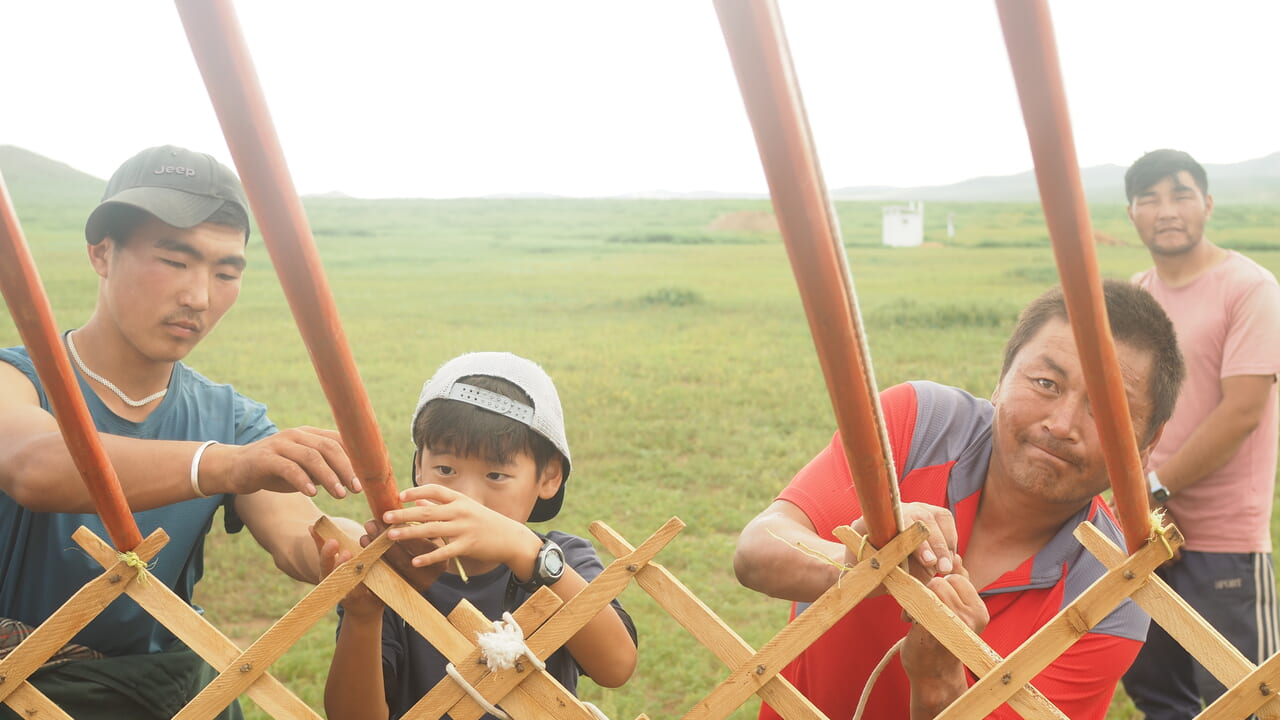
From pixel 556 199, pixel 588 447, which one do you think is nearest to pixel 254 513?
pixel 588 447

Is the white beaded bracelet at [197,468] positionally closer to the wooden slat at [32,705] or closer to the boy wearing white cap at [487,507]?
the boy wearing white cap at [487,507]

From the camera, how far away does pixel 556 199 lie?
88.3 m

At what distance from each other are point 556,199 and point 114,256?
8757cm

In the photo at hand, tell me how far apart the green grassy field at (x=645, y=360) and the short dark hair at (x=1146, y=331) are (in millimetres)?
2863

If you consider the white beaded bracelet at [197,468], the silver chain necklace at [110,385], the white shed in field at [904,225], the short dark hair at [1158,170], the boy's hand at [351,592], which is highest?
the silver chain necklace at [110,385]

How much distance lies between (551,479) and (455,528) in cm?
72

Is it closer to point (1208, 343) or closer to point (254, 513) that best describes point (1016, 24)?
point (254, 513)

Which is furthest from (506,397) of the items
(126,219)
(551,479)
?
(126,219)

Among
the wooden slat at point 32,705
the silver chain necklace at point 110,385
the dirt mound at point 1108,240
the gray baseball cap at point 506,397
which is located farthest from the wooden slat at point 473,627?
the dirt mound at point 1108,240

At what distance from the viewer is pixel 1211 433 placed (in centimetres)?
351

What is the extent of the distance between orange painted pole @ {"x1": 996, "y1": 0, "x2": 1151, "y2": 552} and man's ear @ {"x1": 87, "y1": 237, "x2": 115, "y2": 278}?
1862 millimetres

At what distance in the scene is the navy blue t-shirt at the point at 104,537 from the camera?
2.08m

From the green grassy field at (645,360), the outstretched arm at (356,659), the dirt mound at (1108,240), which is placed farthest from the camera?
the dirt mound at (1108,240)

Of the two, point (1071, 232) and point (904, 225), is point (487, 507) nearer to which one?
point (1071, 232)
